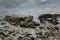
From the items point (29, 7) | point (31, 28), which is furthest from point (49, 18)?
point (29, 7)

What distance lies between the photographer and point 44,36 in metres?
2.81

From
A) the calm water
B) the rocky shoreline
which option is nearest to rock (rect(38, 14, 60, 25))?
the rocky shoreline

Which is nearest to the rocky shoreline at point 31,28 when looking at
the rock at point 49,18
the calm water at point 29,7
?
the rock at point 49,18

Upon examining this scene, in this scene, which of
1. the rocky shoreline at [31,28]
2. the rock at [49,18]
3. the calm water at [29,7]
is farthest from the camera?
the calm water at [29,7]

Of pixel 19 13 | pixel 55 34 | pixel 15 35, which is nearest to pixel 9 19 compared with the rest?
pixel 19 13

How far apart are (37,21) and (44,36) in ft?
1.74

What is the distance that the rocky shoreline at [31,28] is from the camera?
279 cm

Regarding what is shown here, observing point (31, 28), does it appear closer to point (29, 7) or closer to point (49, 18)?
point (49, 18)

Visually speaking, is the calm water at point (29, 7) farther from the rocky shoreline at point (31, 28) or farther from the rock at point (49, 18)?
the rocky shoreline at point (31, 28)

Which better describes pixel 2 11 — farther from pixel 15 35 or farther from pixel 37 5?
pixel 15 35

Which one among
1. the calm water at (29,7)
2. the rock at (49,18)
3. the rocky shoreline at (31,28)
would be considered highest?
the calm water at (29,7)

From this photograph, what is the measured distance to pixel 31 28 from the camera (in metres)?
3.07

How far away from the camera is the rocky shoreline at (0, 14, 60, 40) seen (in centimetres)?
279

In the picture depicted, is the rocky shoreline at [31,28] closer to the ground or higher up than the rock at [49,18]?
closer to the ground
